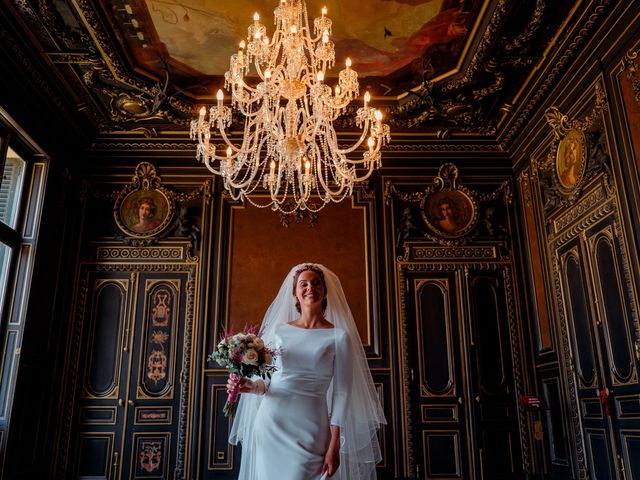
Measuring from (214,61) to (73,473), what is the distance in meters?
4.92

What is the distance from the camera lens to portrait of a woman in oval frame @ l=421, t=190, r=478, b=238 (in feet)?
22.6

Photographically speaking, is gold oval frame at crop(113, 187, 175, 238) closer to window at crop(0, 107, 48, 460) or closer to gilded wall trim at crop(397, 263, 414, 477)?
window at crop(0, 107, 48, 460)

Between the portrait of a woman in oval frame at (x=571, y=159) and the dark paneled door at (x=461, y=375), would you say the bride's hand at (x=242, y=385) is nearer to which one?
the dark paneled door at (x=461, y=375)

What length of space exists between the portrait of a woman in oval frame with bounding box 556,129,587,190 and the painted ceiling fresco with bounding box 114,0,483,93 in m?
1.46

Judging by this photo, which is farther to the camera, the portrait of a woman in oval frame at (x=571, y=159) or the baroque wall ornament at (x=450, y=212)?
the baroque wall ornament at (x=450, y=212)

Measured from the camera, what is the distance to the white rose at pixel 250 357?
9.94 feet

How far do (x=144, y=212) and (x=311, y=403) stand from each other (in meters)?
4.58

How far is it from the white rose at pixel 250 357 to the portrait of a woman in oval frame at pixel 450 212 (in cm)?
431

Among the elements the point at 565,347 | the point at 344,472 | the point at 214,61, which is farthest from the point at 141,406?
the point at 565,347

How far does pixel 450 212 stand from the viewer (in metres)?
6.94

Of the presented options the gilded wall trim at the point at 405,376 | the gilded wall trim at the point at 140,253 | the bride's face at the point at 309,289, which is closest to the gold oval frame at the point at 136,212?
the gilded wall trim at the point at 140,253

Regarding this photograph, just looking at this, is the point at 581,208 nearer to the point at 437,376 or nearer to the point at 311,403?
the point at 437,376

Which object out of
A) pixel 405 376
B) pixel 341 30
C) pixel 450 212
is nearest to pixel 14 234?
pixel 341 30

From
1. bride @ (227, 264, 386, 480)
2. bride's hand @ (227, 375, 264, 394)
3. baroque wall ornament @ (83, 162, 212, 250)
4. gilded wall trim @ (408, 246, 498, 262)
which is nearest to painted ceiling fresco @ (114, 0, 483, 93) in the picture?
baroque wall ornament @ (83, 162, 212, 250)
